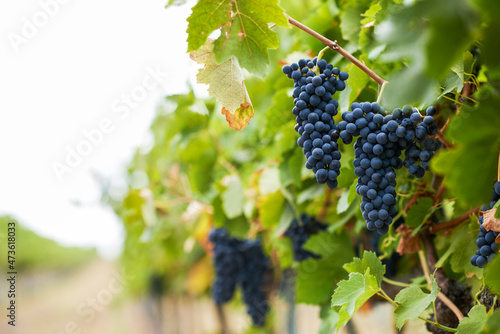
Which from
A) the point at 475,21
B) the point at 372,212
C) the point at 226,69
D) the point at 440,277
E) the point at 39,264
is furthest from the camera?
the point at 39,264

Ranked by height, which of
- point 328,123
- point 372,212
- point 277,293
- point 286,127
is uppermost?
point 328,123

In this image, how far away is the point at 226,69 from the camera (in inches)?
37.2

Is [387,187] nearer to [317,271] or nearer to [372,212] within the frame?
[372,212]

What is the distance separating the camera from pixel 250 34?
898 mm

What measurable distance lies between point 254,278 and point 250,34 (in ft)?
5.67

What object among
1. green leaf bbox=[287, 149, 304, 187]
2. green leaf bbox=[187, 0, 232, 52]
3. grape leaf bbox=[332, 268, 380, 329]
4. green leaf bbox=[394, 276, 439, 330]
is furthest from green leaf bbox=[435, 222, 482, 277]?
green leaf bbox=[187, 0, 232, 52]

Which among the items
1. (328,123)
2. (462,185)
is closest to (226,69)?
(328,123)

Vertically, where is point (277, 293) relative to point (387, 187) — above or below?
below

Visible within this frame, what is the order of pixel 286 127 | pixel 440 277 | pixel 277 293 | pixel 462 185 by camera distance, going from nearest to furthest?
pixel 462 185
pixel 440 277
pixel 286 127
pixel 277 293

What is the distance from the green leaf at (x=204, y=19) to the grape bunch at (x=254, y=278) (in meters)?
1.61

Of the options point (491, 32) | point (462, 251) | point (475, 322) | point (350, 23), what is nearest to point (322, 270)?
point (462, 251)

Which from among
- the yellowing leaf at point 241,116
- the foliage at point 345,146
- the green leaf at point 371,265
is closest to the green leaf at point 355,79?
the foliage at point 345,146

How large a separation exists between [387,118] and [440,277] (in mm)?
600

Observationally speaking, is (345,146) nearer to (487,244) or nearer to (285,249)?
(487,244)
